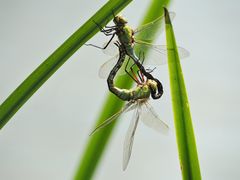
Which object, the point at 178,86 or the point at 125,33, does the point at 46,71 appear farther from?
the point at 125,33

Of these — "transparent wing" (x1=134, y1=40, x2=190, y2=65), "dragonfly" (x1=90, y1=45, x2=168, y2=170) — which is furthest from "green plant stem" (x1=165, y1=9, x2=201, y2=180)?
"transparent wing" (x1=134, y1=40, x2=190, y2=65)

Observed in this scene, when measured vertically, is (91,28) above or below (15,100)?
above

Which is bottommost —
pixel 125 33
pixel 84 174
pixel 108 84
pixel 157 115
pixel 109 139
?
pixel 84 174

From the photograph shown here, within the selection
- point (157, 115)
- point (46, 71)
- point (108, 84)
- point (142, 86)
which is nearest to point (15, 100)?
point (46, 71)

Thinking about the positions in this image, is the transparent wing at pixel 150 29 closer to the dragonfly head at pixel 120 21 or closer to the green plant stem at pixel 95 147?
the dragonfly head at pixel 120 21

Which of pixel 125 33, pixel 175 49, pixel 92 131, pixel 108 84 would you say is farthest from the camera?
pixel 125 33

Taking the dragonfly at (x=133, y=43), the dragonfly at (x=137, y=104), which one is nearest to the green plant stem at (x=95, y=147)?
the dragonfly at (x=137, y=104)

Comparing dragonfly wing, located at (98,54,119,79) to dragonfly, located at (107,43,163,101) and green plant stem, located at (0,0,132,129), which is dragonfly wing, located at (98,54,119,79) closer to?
dragonfly, located at (107,43,163,101)

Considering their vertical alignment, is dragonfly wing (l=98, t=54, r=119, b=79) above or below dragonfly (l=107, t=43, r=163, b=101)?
above
